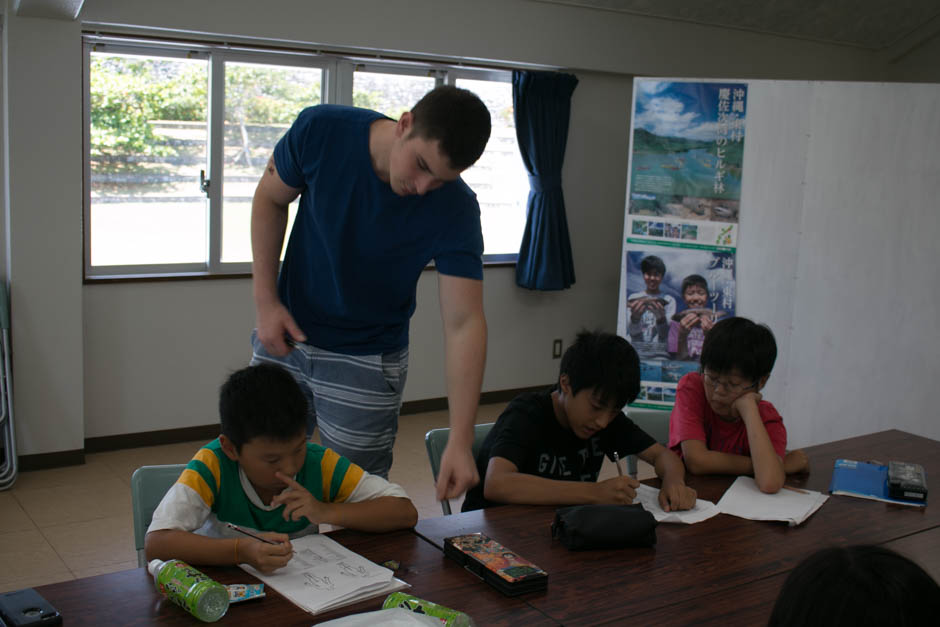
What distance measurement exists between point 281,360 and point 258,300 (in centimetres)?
16

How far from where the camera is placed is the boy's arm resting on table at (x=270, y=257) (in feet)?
6.39

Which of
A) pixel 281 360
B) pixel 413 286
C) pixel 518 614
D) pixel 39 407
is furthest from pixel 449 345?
pixel 39 407

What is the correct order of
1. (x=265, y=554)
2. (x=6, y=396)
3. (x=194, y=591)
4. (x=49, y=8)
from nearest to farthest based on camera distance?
(x=194, y=591), (x=265, y=554), (x=49, y=8), (x=6, y=396)

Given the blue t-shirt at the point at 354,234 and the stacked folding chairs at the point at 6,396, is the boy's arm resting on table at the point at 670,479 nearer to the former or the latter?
the blue t-shirt at the point at 354,234

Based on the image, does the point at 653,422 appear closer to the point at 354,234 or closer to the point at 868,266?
the point at 354,234

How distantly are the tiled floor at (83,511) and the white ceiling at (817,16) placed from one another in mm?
2893

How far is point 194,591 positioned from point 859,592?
94 centimetres

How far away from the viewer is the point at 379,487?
179cm

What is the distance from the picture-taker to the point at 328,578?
1.50 metres

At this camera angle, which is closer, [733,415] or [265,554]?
[265,554]

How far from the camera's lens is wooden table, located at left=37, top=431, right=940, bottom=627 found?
140 centimetres

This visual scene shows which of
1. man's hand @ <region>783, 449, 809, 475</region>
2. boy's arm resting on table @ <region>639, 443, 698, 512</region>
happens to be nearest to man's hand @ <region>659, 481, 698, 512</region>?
boy's arm resting on table @ <region>639, 443, 698, 512</region>

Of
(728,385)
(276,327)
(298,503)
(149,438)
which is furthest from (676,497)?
(149,438)

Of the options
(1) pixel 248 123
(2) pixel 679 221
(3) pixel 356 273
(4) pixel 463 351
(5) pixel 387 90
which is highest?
(5) pixel 387 90
